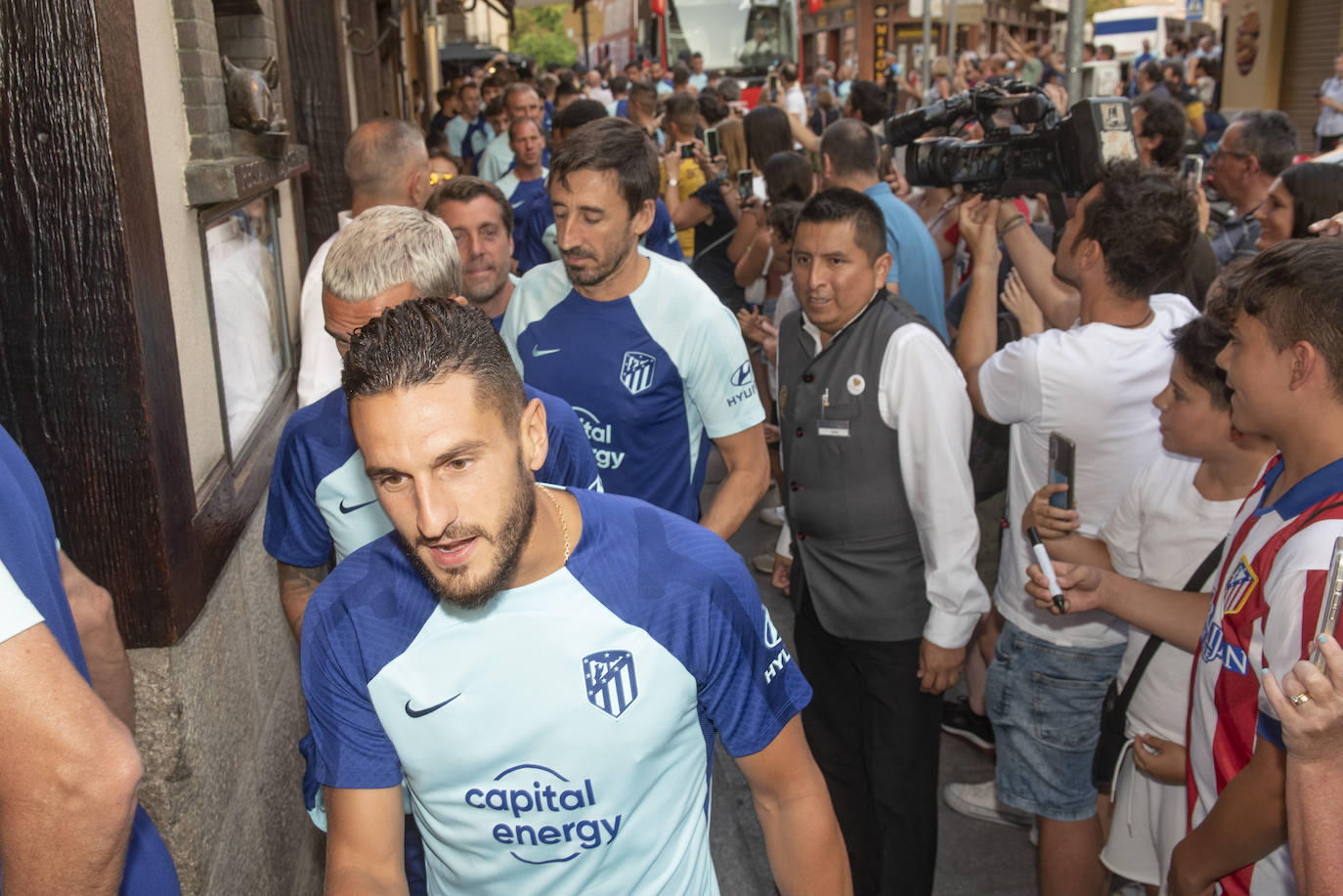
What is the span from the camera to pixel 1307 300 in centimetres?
206

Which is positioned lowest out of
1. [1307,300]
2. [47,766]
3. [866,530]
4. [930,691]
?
[930,691]

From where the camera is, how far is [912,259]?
193 inches

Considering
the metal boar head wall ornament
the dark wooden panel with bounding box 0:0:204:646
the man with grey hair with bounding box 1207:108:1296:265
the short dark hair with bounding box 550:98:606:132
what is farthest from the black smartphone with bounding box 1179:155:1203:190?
the dark wooden panel with bounding box 0:0:204:646

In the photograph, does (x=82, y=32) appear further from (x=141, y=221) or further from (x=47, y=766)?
(x=47, y=766)

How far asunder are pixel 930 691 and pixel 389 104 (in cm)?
1030

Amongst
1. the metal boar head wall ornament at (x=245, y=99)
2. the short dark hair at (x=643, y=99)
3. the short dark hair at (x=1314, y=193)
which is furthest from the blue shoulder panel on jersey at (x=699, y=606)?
the short dark hair at (x=643, y=99)

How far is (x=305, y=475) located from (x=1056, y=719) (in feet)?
7.01

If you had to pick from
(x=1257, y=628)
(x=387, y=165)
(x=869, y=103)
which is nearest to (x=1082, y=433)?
(x=1257, y=628)

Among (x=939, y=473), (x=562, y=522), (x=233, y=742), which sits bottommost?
(x=233, y=742)

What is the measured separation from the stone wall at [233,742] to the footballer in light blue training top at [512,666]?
0.92 m

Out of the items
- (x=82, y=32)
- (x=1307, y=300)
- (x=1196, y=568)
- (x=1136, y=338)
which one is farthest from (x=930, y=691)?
(x=82, y=32)

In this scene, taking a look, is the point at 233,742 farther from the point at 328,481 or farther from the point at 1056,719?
the point at 1056,719

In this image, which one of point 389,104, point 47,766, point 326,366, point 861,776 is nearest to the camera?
point 47,766

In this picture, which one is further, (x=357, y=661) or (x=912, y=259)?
(x=912, y=259)
